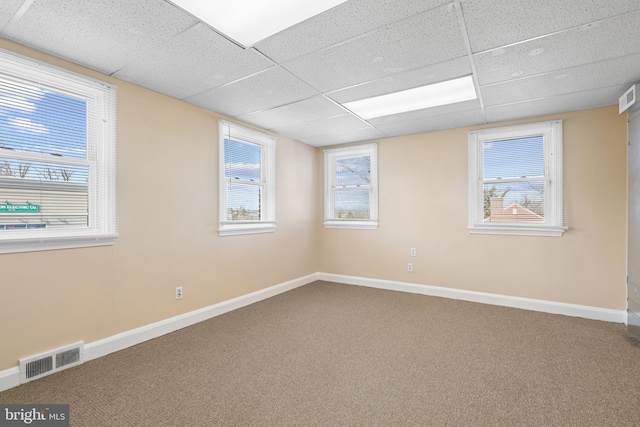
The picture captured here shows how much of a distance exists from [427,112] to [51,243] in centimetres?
370

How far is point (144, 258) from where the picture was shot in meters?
2.79

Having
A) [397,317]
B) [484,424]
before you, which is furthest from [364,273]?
[484,424]

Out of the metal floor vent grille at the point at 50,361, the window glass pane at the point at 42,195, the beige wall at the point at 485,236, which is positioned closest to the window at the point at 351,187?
the beige wall at the point at 485,236

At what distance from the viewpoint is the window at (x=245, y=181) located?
3592 mm

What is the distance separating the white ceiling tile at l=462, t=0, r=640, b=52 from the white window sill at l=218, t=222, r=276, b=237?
2954 millimetres

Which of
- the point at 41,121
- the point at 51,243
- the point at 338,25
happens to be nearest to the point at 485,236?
the point at 338,25

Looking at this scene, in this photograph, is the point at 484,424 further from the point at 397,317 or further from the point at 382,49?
the point at 382,49

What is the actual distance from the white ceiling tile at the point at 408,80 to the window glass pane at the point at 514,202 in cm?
193

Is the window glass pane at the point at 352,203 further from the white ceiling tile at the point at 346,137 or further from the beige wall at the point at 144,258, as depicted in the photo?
the beige wall at the point at 144,258

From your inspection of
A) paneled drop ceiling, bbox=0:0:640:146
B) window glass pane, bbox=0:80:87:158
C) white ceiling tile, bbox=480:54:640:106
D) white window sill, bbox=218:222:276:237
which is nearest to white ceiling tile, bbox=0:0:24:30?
paneled drop ceiling, bbox=0:0:640:146

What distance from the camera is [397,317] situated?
11.1 feet

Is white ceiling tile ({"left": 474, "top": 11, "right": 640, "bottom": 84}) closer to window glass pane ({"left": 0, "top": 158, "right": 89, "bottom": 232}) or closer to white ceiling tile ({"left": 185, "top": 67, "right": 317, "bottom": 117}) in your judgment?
white ceiling tile ({"left": 185, "top": 67, "right": 317, "bottom": 117})

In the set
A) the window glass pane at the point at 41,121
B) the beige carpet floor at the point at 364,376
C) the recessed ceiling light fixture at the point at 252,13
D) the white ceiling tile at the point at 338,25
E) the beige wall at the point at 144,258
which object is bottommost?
the beige carpet floor at the point at 364,376

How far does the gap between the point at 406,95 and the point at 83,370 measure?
11.9 ft
